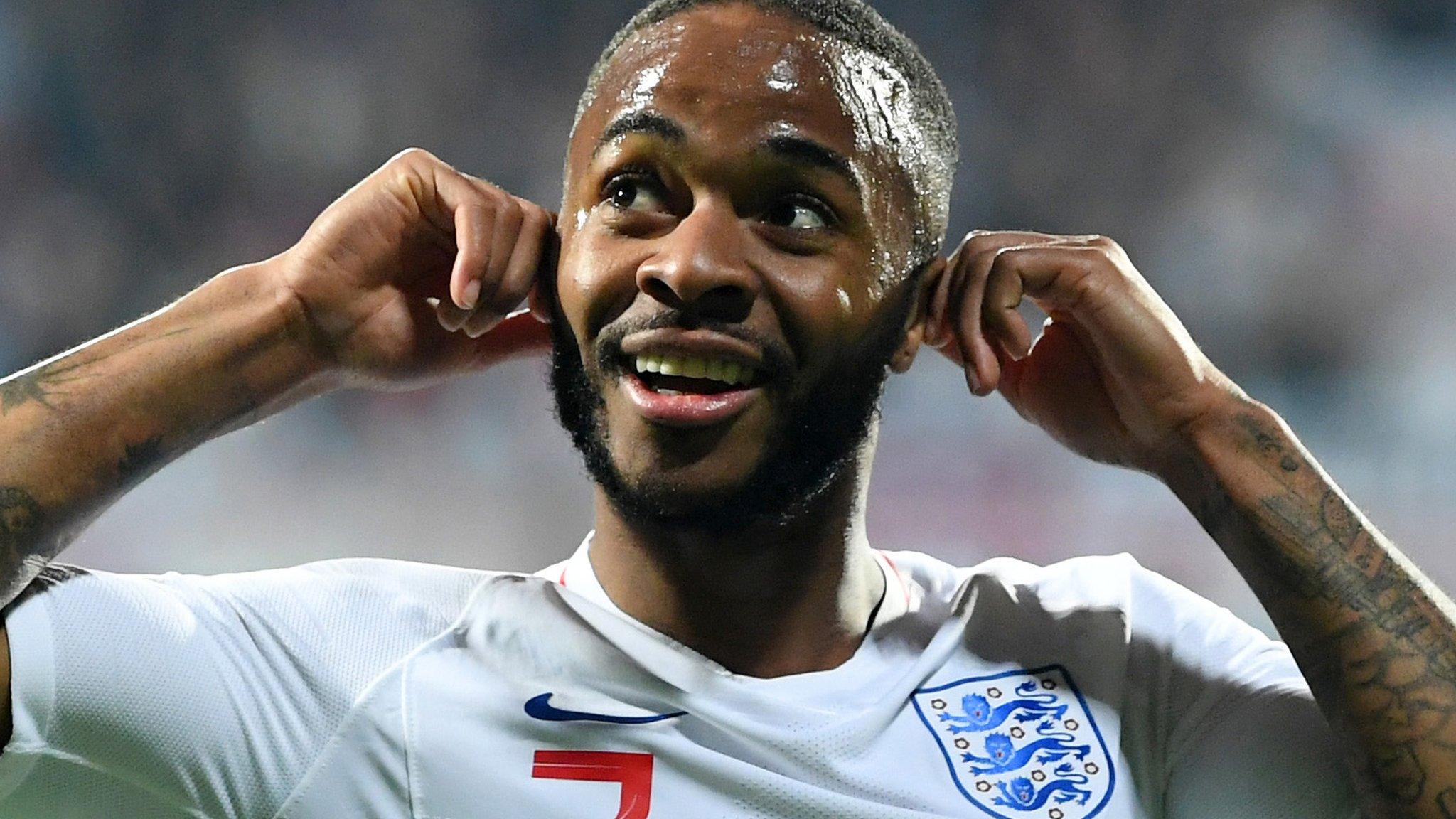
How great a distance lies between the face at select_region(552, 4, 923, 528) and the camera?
198 centimetres

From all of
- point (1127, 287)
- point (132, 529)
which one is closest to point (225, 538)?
point (132, 529)

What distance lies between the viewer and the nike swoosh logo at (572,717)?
2.02 m

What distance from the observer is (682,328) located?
196 centimetres

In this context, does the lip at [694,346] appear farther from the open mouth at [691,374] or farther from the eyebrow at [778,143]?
the eyebrow at [778,143]

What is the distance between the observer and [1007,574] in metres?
2.38

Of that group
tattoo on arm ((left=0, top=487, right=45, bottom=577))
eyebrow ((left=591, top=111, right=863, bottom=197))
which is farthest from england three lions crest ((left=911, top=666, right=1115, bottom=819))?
tattoo on arm ((left=0, top=487, right=45, bottom=577))

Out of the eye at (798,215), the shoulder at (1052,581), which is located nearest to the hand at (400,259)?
the eye at (798,215)

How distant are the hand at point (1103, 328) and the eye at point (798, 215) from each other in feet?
0.83

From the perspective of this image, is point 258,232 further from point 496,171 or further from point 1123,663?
point 1123,663

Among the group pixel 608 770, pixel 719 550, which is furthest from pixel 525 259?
pixel 608 770

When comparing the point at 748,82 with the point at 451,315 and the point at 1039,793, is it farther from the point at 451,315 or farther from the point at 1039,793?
the point at 1039,793

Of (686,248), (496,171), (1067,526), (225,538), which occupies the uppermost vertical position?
(496,171)

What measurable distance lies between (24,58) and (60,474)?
11.6 ft

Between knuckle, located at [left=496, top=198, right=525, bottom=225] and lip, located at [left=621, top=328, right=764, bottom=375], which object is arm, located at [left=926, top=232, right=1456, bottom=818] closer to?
lip, located at [left=621, top=328, right=764, bottom=375]
